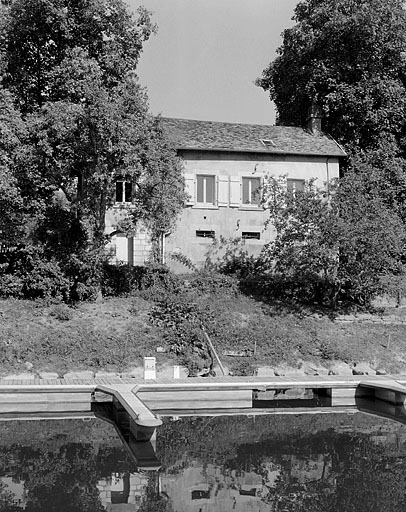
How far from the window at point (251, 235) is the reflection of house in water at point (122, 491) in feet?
59.8

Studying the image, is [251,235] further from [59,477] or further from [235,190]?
[59,477]

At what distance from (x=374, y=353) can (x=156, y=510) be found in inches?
531

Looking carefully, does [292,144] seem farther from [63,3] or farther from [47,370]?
[47,370]

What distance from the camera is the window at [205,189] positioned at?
28969mm

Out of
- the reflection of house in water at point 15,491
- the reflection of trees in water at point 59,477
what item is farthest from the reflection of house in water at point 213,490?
the reflection of house in water at point 15,491

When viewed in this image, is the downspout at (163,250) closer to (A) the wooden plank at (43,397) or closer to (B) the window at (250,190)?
(B) the window at (250,190)

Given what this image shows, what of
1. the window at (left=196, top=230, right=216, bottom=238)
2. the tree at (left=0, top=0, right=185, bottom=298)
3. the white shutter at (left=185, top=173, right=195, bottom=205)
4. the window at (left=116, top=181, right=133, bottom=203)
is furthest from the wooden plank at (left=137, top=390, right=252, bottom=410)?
the white shutter at (left=185, top=173, right=195, bottom=205)

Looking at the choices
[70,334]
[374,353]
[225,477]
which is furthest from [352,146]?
[225,477]

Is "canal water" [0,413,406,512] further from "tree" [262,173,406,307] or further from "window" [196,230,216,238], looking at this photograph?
"window" [196,230,216,238]

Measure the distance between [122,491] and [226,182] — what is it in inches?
773

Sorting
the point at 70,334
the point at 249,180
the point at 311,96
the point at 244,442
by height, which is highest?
the point at 311,96

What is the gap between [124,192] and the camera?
24922 millimetres

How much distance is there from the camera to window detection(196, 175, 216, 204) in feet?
95.0

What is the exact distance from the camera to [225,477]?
1152 cm
